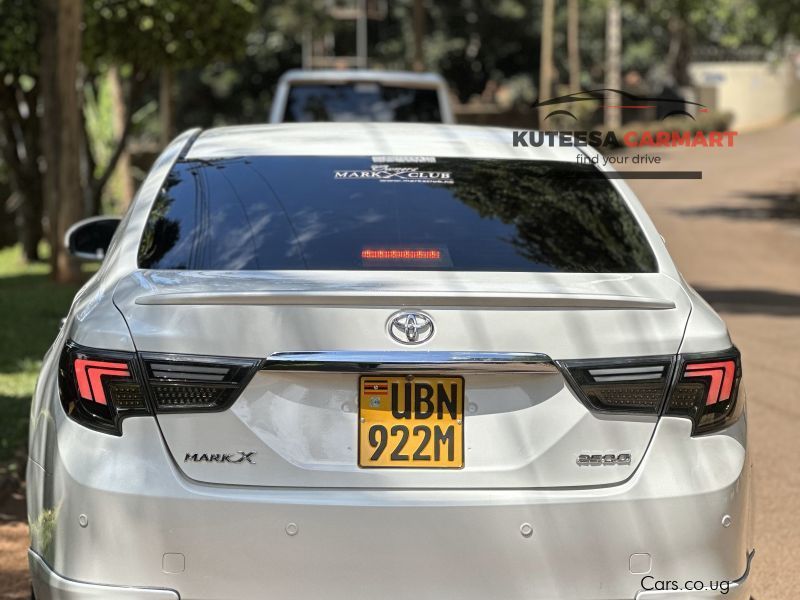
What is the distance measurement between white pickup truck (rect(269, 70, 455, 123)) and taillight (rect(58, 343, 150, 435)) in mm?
9795

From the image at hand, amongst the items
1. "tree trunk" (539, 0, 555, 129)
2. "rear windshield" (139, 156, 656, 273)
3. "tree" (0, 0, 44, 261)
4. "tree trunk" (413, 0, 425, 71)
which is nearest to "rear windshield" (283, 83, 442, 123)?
"tree" (0, 0, 44, 261)

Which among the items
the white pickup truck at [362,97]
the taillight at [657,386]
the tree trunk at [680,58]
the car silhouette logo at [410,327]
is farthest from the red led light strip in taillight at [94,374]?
the tree trunk at [680,58]

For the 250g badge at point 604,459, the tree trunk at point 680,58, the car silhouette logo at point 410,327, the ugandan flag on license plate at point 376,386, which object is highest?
the car silhouette logo at point 410,327

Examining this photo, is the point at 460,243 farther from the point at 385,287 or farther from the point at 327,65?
the point at 327,65

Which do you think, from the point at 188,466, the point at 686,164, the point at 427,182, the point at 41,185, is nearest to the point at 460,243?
the point at 427,182

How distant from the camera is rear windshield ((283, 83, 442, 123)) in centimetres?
1322

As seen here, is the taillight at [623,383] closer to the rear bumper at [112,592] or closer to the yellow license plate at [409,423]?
the yellow license plate at [409,423]

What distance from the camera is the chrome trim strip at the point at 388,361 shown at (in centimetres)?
333

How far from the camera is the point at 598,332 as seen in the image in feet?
11.2

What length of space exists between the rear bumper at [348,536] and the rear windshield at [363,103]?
9.97 m

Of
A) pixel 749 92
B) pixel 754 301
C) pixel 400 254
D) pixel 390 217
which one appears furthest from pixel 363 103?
pixel 749 92

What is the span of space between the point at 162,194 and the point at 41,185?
1552cm

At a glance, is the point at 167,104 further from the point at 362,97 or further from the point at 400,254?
the point at 400,254

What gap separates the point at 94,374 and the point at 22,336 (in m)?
7.77
